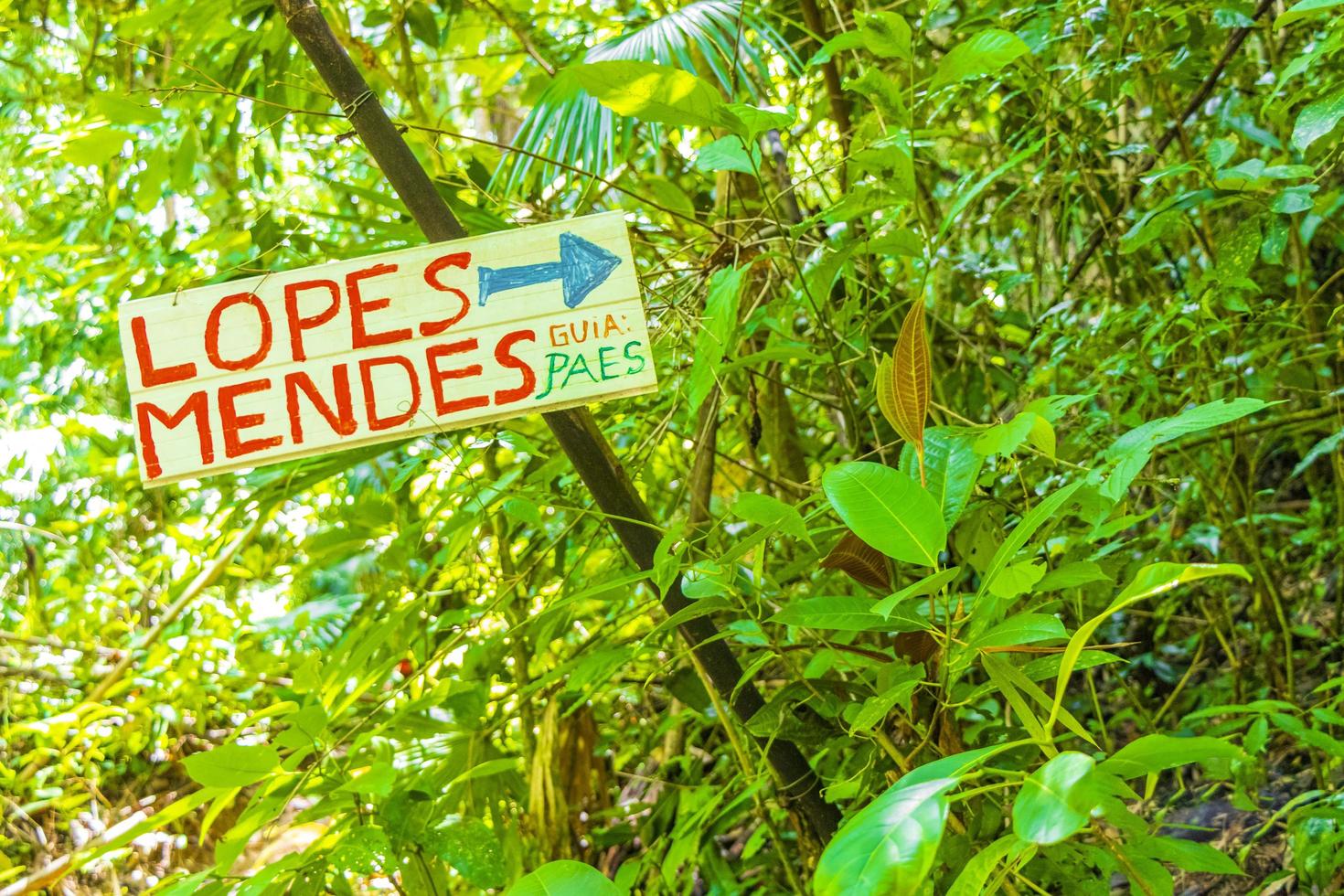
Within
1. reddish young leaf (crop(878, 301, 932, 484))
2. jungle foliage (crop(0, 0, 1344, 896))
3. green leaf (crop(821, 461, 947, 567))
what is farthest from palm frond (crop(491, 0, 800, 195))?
green leaf (crop(821, 461, 947, 567))

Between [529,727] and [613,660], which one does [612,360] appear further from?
[529,727]

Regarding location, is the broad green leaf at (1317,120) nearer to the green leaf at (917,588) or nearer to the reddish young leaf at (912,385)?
the reddish young leaf at (912,385)

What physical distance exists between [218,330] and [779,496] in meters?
0.87

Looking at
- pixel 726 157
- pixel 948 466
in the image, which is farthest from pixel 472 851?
pixel 726 157

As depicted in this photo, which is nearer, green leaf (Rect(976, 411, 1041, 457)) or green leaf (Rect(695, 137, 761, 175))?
green leaf (Rect(976, 411, 1041, 457))

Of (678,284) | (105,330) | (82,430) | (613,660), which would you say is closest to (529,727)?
(613,660)

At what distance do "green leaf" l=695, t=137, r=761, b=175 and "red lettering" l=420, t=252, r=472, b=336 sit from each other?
189 mm

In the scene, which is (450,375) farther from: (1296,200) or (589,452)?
(1296,200)

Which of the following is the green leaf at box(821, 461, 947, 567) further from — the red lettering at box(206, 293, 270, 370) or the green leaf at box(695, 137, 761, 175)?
the red lettering at box(206, 293, 270, 370)

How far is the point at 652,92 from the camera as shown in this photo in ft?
2.40

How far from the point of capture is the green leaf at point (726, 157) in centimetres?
79

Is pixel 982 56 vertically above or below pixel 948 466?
above

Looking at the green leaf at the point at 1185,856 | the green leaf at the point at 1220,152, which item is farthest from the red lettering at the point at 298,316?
the green leaf at the point at 1220,152

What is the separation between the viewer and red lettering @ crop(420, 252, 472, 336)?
30.9 inches
